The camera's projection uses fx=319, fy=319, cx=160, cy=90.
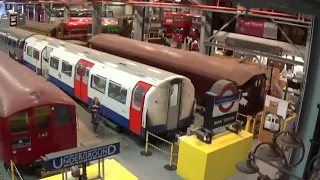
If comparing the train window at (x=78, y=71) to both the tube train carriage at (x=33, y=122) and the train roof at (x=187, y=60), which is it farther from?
the tube train carriage at (x=33, y=122)

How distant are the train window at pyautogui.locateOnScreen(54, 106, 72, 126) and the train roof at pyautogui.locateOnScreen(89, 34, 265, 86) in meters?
6.57

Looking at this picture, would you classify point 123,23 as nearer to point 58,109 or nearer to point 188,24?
point 188,24

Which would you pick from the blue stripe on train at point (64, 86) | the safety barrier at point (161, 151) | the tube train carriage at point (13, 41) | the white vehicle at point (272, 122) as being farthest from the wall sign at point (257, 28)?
the tube train carriage at point (13, 41)

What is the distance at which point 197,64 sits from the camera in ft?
47.4

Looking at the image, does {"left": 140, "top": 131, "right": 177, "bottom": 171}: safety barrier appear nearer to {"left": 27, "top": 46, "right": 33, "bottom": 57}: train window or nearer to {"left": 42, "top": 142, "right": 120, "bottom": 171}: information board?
{"left": 42, "top": 142, "right": 120, "bottom": 171}: information board

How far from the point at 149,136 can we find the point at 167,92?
6.41 ft

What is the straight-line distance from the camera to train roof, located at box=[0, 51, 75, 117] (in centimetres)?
859

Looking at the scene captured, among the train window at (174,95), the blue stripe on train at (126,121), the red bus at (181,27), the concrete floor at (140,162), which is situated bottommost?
the concrete floor at (140,162)

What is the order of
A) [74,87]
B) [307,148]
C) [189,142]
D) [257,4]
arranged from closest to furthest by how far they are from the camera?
[257,4] < [307,148] < [189,142] < [74,87]

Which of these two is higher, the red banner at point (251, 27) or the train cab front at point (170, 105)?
the red banner at point (251, 27)

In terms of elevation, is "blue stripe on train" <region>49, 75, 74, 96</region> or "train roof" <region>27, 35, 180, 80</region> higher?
"train roof" <region>27, 35, 180, 80</region>

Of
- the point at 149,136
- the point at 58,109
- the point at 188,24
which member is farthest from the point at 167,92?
the point at 188,24

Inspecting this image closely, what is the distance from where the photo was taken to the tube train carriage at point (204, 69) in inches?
511

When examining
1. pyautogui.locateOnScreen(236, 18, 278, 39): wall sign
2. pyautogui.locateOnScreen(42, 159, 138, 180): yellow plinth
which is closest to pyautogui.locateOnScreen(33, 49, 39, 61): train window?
pyautogui.locateOnScreen(236, 18, 278, 39): wall sign
